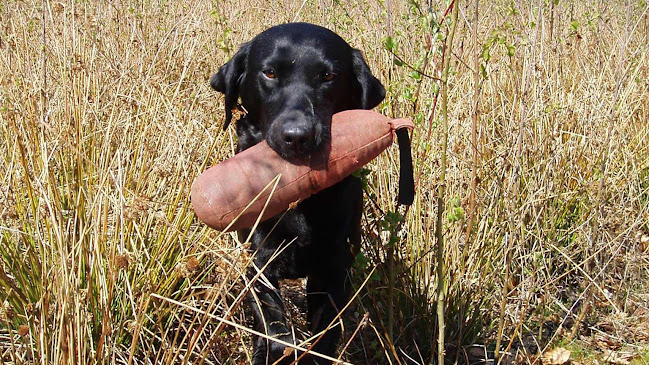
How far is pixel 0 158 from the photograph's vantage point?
256 cm

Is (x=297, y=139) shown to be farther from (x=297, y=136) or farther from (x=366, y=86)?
(x=366, y=86)

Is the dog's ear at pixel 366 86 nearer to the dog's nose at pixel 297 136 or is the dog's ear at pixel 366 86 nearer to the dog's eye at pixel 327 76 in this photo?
the dog's eye at pixel 327 76

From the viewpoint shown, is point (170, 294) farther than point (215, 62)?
No

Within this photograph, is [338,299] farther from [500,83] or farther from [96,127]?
[500,83]

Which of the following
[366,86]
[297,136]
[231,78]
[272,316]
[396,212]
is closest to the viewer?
[297,136]

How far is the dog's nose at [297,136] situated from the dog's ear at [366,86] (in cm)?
67

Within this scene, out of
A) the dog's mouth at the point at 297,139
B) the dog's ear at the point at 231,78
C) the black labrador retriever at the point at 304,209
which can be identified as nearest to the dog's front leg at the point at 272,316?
the black labrador retriever at the point at 304,209

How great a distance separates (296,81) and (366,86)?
352mm

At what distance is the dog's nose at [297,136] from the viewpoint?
1.97 metres

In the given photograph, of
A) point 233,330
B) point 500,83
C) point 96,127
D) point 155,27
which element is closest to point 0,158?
point 96,127

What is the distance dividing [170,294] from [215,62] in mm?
2225

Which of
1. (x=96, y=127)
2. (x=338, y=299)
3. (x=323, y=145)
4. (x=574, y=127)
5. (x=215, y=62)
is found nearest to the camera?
(x=323, y=145)

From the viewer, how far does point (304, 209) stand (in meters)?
2.37

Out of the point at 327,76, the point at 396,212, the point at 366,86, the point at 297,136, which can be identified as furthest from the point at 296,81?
the point at 396,212
